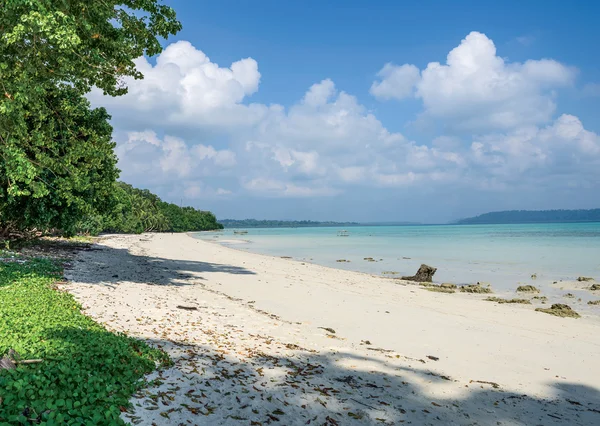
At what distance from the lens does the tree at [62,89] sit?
10.4 meters

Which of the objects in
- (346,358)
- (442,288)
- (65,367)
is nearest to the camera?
(65,367)

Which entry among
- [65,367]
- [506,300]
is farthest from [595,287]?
[65,367]

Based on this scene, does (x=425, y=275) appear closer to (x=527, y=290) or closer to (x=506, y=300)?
(x=527, y=290)

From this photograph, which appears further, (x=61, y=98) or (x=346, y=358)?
(x=61, y=98)

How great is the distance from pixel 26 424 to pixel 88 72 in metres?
12.5

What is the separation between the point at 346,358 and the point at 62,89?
1960cm

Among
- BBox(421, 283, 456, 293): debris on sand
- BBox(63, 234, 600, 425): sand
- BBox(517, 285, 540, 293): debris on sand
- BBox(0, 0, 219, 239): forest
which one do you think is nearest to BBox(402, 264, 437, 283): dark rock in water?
BBox(421, 283, 456, 293): debris on sand

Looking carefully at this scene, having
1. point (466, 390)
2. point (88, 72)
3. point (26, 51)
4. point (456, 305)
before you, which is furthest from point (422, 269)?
point (26, 51)

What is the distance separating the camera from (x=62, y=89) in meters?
19.8

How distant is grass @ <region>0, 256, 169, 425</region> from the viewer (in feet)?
15.9

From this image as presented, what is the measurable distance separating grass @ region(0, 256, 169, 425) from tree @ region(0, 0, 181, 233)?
176 inches

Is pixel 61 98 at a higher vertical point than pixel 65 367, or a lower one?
higher

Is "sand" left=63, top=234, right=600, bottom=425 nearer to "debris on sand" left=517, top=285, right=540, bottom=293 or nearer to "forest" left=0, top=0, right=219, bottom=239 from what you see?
"forest" left=0, top=0, right=219, bottom=239

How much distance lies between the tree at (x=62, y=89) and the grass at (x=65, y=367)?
4.46 m
